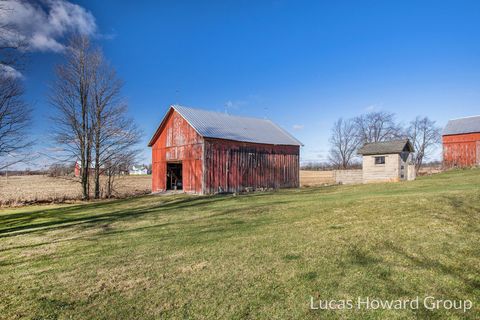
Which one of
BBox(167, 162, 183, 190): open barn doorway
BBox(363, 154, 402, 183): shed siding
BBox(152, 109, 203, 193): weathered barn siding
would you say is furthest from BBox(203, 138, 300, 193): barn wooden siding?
BBox(363, 154, 402, 183): shed siding

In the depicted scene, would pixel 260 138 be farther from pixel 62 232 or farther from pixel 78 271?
pixel 78 271

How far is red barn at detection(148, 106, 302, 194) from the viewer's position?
2114 cm

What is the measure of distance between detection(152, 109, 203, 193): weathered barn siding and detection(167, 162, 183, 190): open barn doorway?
2.34 ft

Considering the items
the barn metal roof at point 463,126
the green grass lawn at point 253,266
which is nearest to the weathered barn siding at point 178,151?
the green grass lawn at point 253,266

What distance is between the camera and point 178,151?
22875mm

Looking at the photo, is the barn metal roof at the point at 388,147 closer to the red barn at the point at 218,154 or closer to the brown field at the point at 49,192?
the red barn at the point at 218,154

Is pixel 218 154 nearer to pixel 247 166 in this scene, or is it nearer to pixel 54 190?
pixel 247 166

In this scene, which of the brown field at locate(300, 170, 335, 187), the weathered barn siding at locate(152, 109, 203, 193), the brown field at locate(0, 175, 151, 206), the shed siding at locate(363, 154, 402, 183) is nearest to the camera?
the brown field at locate(0, 175, 151, 206)

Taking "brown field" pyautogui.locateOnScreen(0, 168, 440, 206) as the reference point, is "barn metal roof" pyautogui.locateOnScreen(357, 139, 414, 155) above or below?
above

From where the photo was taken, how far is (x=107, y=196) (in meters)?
24.5

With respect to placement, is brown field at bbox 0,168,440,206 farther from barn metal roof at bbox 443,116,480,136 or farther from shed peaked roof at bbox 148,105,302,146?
shed peaked roof at bbox 148,105,302,146

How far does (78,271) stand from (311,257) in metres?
4.42

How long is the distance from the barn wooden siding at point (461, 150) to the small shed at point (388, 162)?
13.0 m

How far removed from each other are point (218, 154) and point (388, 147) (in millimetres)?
15865
